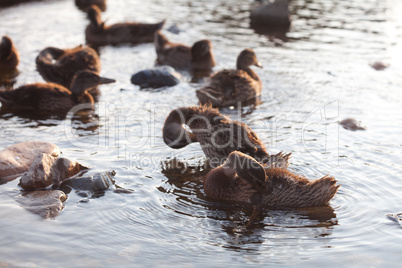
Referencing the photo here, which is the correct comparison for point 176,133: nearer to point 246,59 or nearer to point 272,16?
point 246,59

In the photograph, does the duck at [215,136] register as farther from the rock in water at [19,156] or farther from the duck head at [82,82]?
the duck head at [82,82]

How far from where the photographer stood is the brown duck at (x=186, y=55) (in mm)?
10195

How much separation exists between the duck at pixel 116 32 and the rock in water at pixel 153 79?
3.29 metres

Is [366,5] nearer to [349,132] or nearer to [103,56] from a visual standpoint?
[103,56]

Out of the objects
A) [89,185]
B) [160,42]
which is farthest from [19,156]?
[160,42]

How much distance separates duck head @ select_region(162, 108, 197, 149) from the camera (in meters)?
6.49

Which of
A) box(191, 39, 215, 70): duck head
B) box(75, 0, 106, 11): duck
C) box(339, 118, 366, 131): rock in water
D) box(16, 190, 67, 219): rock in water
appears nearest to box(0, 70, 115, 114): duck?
box(191, 39, 215, 70): duck head

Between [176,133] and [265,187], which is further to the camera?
[176,133]

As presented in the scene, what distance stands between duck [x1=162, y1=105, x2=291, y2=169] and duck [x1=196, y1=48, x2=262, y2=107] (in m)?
1.55

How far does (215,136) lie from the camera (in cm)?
618

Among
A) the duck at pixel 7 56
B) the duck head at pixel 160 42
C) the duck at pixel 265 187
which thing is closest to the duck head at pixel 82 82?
the duck at pixel 7 56

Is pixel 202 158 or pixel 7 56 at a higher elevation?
pixel 7 56

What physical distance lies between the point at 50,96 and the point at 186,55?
332 centimetres

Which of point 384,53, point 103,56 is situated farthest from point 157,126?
point 384,53
